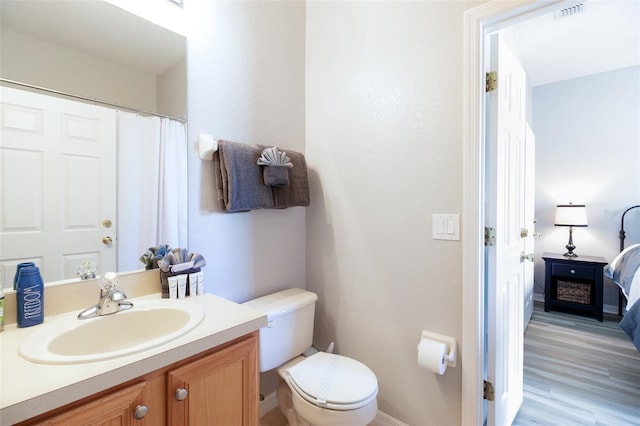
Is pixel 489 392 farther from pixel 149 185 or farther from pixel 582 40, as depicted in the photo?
pixel 582 40

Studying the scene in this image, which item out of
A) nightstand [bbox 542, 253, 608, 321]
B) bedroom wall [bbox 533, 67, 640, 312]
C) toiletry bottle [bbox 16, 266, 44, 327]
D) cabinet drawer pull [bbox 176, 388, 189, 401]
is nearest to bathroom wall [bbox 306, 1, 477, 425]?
cabinet drawer pull [bbox 176, 388, 189, 401]

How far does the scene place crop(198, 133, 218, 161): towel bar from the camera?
1.32 meters

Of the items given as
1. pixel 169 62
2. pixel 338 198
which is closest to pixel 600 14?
pixel 338 198

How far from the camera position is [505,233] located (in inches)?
56.3

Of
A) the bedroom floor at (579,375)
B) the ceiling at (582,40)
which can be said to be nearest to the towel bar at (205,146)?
the ceiling at (582,40)

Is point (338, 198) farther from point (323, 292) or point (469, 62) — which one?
point (469, 62)


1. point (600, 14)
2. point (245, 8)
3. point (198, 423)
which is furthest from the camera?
point (600, 14)

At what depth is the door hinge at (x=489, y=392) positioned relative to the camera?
129cm

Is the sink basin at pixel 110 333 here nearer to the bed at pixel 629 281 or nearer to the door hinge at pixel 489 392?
the door hinge at pixel 489 392

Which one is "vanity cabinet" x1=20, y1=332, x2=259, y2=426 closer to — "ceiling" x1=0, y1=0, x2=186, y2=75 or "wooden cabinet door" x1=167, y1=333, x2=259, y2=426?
"wooden cabinet door" x1=167, y1=333, x2=259, y2=426

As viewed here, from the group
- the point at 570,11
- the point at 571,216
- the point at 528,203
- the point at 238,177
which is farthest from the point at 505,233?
the point at 571,216

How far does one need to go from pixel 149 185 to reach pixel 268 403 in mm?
1330

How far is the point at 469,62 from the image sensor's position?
4.03 feet

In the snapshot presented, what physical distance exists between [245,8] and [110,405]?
1.75 meters
